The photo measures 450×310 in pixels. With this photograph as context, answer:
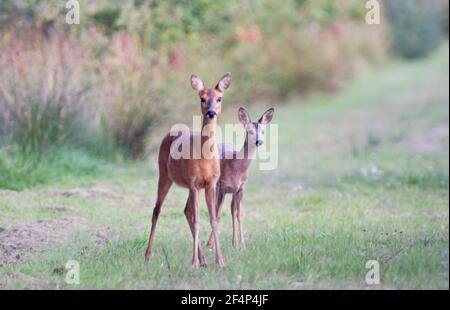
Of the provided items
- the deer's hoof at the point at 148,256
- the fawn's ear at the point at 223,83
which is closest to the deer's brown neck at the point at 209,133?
the fawn's ear at the point at 223,83

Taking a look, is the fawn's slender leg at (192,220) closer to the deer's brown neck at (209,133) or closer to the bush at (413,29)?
the deer's brown neck at (209,133)

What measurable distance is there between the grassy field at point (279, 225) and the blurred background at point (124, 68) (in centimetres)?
59

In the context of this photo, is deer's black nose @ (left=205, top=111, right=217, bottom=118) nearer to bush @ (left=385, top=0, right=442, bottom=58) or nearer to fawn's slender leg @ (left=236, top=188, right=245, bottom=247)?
fawn's slender leg @ (left=236, top=188, right=245, bottom=247)

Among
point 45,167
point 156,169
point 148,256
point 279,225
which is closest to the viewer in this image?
point 148,256

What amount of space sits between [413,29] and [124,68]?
2556cm

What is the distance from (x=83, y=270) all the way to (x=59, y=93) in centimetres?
527

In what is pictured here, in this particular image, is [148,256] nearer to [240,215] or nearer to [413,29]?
[240,215]

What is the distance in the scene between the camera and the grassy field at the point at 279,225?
6516mm

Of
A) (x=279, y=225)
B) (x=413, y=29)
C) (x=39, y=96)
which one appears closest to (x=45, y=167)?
(x=39, y=96)

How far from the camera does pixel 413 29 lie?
1446 inches

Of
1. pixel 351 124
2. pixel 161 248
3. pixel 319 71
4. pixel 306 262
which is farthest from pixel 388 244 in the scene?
pixel 319 71

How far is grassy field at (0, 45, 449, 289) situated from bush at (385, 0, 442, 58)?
67.8 ft

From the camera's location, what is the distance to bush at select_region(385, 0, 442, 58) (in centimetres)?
3616

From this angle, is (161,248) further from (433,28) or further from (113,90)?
(433,28)
